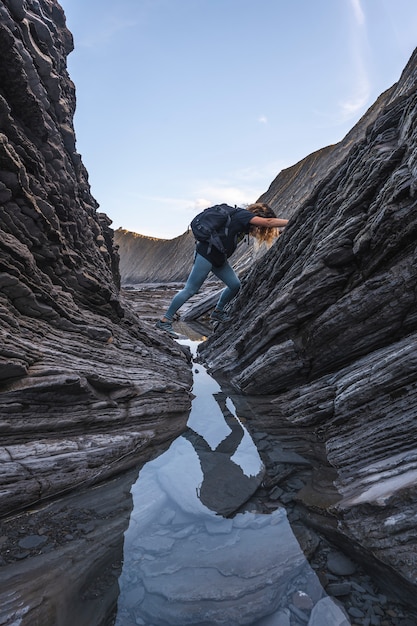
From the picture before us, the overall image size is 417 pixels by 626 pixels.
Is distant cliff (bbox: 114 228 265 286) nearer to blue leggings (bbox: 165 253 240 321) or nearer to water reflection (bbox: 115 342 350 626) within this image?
blue leggings (bbox: 165 253 240 321)

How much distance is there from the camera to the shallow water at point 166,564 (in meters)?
2.20

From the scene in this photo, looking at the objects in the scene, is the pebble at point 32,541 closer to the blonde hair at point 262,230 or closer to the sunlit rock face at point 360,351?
the sunlit rock face at point 360,351

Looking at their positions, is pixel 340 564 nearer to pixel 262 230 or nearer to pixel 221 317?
pixel 262 230

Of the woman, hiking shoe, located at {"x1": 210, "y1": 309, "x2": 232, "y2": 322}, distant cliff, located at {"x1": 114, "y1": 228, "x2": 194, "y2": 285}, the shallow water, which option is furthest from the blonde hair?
distant cliff, located at {"x1": 114, "y1": 228, "x2": 194, "y2": 285}

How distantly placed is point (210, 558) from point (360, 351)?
3078 millimetres

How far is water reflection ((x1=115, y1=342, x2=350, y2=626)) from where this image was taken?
7.33ft

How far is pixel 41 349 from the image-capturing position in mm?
4203

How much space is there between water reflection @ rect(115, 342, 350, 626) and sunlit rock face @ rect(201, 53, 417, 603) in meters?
0.52

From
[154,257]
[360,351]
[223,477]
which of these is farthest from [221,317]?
[154,257]

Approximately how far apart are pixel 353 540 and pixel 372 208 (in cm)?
385

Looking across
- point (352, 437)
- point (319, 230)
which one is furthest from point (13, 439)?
point (319, 230)

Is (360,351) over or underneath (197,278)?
underneath

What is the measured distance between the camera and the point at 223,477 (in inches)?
158

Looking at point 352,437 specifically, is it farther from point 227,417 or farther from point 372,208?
point 372,208
